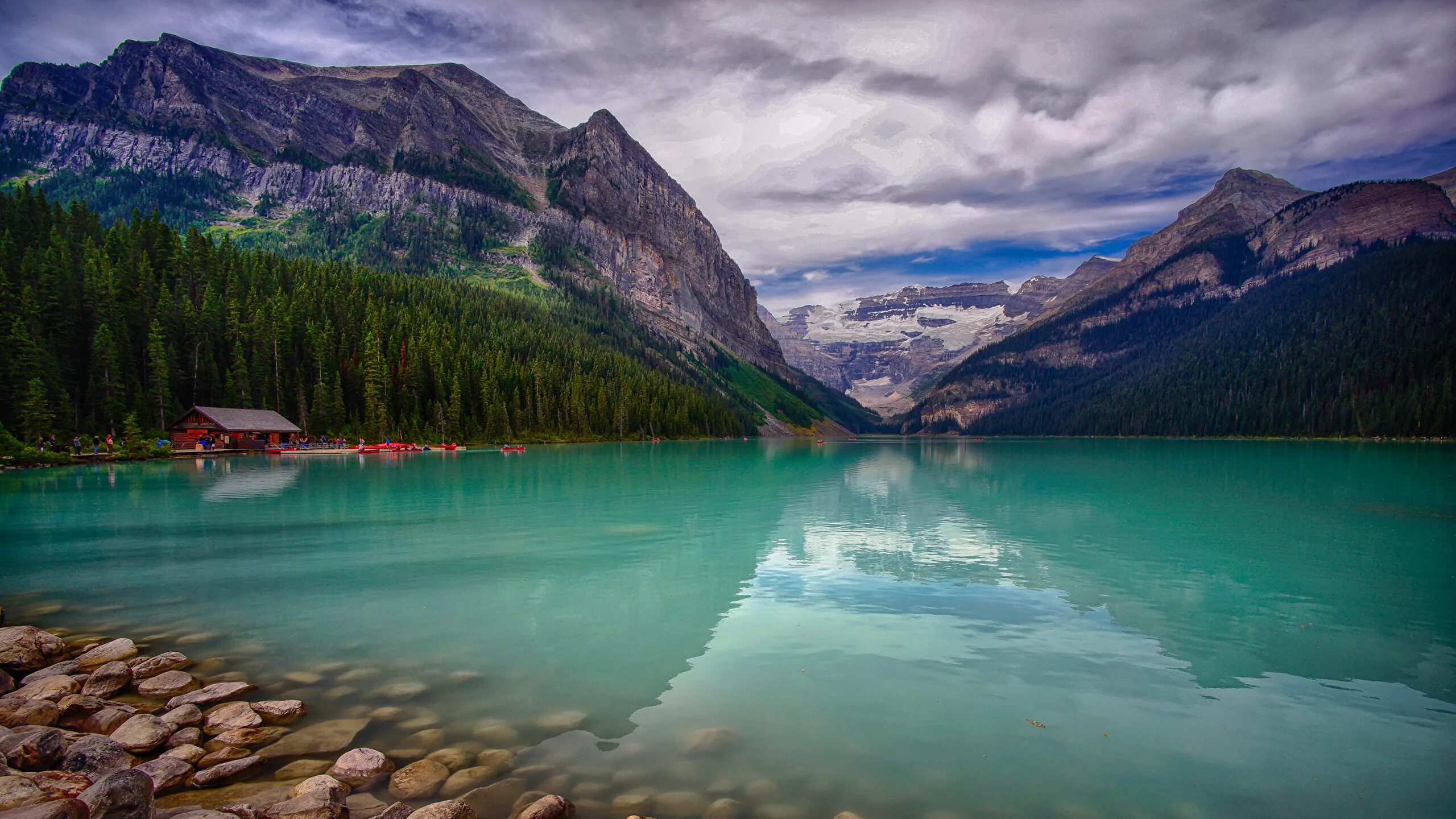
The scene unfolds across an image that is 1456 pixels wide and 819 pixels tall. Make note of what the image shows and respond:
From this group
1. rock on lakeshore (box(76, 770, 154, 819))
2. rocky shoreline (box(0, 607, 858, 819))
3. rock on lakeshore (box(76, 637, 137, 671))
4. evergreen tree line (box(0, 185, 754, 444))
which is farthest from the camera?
evergreen tree line (box(0, 185, 754, 444))

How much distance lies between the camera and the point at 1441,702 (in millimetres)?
12391

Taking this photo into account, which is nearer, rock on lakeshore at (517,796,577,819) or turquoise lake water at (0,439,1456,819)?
rock on lakeshore at (517,796,577,819)

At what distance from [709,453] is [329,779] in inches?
4205

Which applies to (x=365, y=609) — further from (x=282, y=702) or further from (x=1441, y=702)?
(x=1441, y=702)

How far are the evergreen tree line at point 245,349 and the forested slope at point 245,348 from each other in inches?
9.5

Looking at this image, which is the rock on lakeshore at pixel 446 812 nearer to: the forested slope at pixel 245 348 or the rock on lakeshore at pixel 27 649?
the rock on lakeshore at pixel 27 649

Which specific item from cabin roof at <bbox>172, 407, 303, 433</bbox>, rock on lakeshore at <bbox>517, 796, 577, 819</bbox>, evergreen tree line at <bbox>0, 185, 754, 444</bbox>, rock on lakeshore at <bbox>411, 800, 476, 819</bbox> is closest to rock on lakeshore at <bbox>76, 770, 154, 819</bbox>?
rock on lakeshore at <bbox>411, 800, 476, 819</bbox>

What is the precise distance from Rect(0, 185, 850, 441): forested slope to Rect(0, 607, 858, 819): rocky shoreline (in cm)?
8240

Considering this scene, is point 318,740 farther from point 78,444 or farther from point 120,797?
point 78,444

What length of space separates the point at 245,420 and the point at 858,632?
4029 inches

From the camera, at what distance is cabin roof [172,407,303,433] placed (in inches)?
3425

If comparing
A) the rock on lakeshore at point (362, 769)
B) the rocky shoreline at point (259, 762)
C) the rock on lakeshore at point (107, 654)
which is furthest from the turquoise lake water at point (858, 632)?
the rock on lakeshore at point (107, 654)

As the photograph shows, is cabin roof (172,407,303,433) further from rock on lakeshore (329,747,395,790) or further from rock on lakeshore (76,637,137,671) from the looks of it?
rock on lakeshore (329,747,395,790)

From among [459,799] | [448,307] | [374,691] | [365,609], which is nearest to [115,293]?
[448,307]
